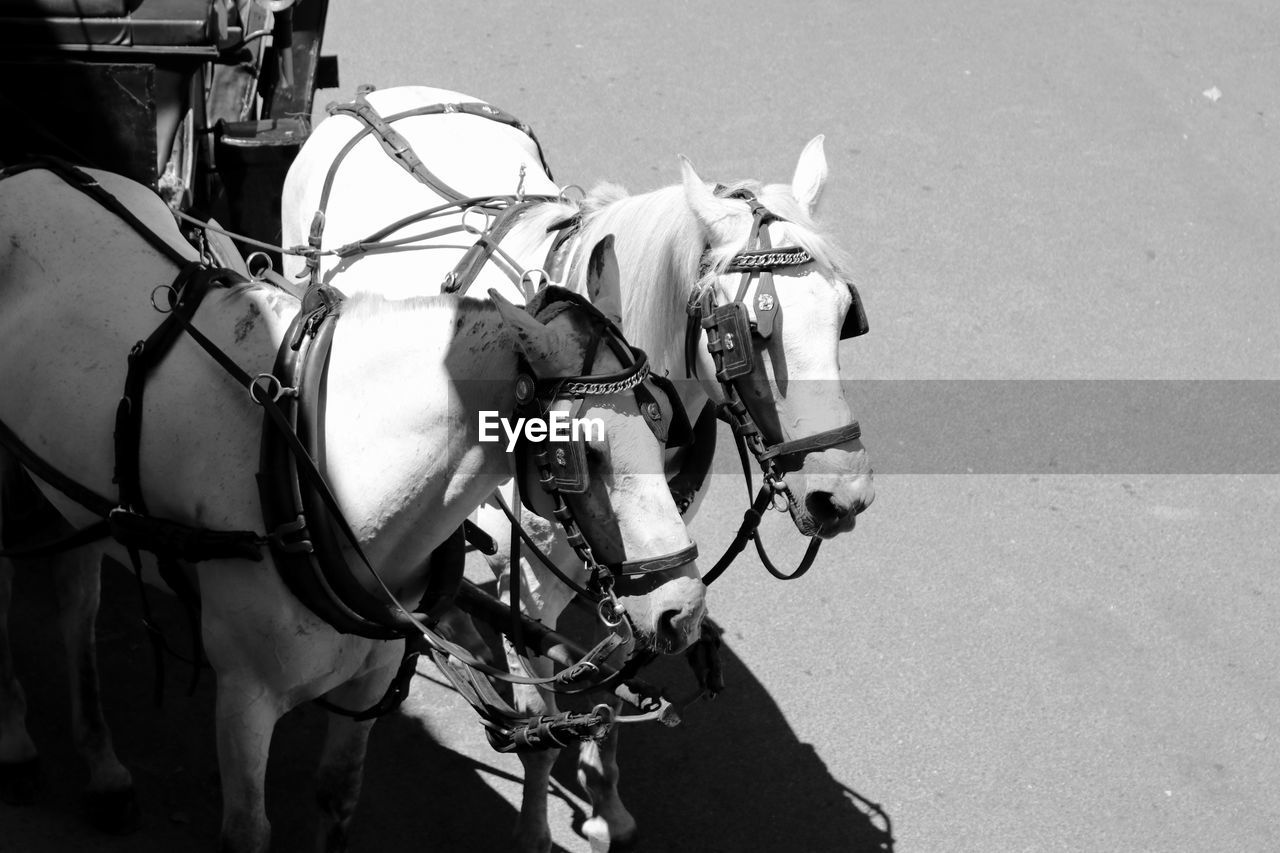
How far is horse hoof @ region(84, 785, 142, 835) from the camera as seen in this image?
3.80 meters

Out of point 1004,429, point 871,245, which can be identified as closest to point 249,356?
point 1004,429

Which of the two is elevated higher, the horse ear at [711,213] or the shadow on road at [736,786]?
the horse ear at [711,213]

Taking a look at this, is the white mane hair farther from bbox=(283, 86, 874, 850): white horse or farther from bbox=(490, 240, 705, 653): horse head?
bbox=(490, 240, 705, 653): horse head

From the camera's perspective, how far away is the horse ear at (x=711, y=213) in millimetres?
3270

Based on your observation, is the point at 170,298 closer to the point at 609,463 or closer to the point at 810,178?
the point at 609,463

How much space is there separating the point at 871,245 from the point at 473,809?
403 cm

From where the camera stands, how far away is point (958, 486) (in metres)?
5.64

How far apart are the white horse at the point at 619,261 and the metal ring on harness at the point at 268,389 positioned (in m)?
0.82

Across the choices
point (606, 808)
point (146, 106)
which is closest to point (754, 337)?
point (606, 808)

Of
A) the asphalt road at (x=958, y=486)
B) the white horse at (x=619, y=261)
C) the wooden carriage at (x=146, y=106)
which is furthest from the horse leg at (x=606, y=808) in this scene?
the wooden carriage at (x=146, y=106)

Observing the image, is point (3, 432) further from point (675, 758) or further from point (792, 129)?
point (792, 129)

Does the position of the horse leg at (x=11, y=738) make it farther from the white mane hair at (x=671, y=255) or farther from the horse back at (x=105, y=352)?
the white mane hair at (x=671, y=255)

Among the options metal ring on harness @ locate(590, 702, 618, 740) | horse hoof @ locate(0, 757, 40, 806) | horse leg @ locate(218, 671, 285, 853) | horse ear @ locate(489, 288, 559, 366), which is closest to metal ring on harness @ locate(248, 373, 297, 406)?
horse ear @ locate(489, 288, 559, 366)

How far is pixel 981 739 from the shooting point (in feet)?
14.7
